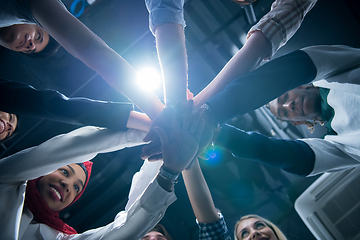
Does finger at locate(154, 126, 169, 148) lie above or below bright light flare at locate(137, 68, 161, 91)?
below

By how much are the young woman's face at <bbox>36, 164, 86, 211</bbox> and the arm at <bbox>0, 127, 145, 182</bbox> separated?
0.32 m

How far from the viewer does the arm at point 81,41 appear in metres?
0.75

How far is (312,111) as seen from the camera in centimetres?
151

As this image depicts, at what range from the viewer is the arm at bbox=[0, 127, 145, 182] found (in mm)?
871

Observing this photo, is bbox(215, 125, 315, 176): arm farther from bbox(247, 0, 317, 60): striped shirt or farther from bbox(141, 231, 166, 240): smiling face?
bbox(141, 231, 166, 240): smiling face

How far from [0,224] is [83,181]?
55 cm

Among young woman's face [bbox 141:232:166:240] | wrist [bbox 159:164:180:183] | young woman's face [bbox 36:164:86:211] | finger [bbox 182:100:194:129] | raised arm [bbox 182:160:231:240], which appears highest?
young woman's face [bbox 36:164:86:211]

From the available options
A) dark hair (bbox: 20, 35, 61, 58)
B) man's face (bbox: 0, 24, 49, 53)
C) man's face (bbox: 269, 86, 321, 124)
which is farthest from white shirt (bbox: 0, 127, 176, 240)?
man's face (bbox: 269, 86, 321, 124)

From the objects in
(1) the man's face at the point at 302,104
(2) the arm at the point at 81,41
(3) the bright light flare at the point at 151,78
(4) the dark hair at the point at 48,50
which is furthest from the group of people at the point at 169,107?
(4) the dark hair at the point at 48,50

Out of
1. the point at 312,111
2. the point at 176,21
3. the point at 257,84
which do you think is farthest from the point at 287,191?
the point at 176,21

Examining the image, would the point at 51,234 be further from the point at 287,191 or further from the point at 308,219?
the point at 287,191

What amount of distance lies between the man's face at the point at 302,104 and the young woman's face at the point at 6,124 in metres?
2.50

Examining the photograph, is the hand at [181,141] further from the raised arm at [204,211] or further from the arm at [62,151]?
the raised arm at [204,211]

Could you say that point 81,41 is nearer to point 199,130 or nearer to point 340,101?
point 199,130
